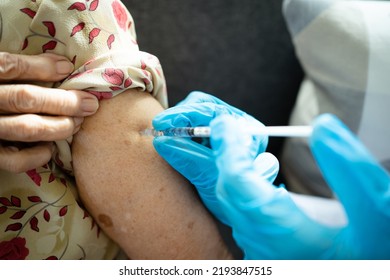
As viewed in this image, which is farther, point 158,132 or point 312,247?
point 158,132

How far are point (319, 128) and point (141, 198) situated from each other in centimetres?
39

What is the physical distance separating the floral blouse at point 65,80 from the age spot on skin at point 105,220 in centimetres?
3

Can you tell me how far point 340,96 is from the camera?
1.15m

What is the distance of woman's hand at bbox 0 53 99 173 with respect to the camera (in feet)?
2.26

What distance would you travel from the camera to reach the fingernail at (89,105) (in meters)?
0.74

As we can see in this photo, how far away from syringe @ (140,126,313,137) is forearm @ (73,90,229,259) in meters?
0.05

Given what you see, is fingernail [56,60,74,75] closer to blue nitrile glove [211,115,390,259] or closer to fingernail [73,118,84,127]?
fingernail [73,118,84,127]

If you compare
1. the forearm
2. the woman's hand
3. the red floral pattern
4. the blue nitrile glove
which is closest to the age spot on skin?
the forearm

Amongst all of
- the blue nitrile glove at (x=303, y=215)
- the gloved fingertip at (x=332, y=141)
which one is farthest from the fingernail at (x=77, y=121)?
the gloved fingertip at (x=332, y=141)

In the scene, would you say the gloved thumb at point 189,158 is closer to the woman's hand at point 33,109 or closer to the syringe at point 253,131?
the syringe at point 253,131

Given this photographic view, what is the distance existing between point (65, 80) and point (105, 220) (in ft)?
1.02
